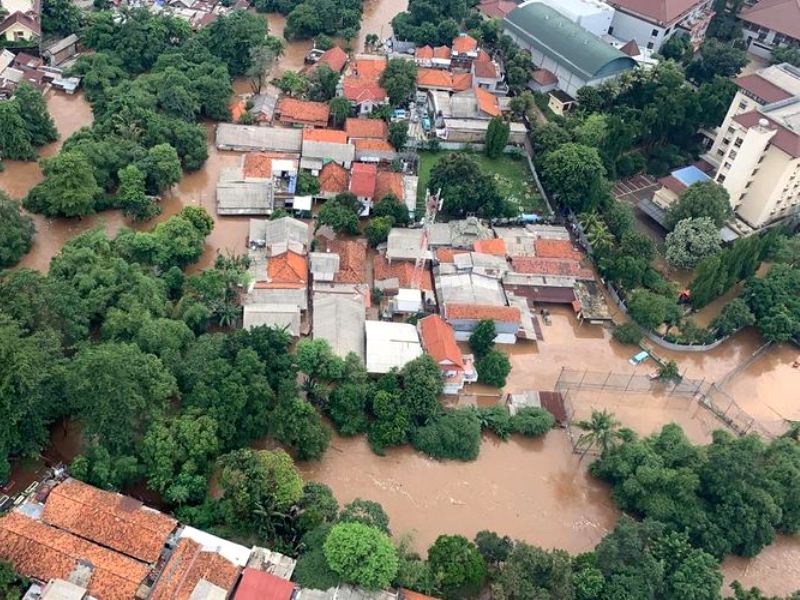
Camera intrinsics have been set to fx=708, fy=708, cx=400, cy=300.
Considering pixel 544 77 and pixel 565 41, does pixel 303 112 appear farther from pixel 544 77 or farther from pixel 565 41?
pixel 565 41

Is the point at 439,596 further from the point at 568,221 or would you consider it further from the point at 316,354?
the point at 568,221

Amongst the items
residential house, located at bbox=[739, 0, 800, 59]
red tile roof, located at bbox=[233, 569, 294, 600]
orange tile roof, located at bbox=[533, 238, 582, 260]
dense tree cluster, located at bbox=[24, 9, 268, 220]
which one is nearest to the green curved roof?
orange tile roof, located at bbox=[533, 238, 582, 260]

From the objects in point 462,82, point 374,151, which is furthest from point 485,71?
point 374,151

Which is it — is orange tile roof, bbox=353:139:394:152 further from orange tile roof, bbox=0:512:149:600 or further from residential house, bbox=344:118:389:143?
orange tile roof, bbox=0:512:149:600

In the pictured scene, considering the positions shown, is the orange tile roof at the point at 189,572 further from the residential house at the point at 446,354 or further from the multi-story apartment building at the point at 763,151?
the multi-story apartment building at the point at 763,151

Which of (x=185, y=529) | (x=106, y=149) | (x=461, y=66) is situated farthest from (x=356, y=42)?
(x=185, y=529)

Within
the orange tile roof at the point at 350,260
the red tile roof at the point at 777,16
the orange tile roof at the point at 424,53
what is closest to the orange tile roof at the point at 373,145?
the orange tile roof at the point at 350,260
